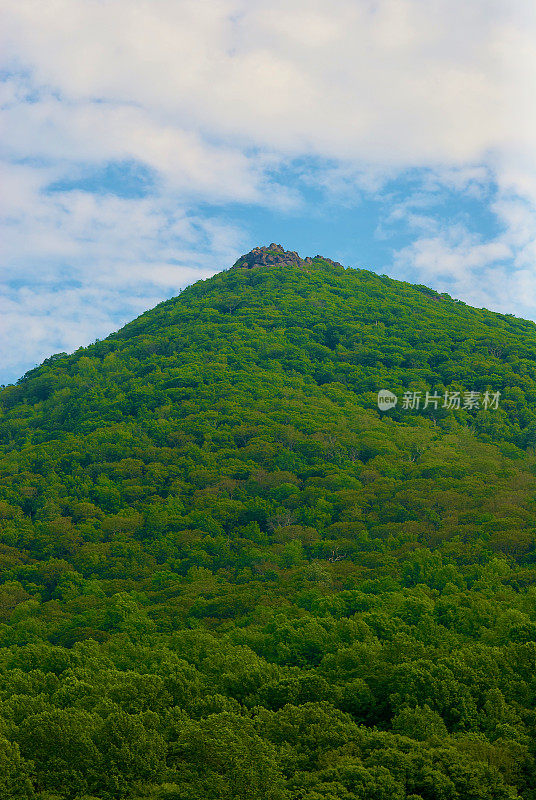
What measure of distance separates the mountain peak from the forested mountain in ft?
62.0

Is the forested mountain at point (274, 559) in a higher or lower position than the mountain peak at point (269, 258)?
lower

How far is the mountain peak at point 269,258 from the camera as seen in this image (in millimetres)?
123125

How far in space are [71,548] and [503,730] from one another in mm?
33806

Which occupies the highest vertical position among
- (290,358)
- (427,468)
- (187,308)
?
(187,308)

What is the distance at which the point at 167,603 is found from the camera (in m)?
45.8

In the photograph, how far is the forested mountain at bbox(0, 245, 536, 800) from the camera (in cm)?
2768

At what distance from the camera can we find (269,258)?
124 metres

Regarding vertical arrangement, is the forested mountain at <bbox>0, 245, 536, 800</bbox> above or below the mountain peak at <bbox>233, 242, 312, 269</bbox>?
below

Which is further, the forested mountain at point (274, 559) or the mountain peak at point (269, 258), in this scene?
the mountain peak at point (269, 258)

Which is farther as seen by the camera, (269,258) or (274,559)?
(269,258)

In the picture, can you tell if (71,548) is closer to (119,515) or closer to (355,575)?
(119,515)

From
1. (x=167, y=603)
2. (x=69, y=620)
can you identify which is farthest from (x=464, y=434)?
(x=69, y=620)

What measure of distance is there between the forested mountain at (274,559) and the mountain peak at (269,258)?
1889cm

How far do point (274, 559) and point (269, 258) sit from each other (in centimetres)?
7980
